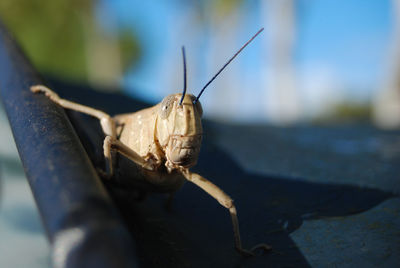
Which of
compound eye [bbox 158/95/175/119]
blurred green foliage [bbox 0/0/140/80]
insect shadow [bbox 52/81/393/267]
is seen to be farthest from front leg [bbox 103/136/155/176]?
blurred green foliage [bbox 0/0/140/80]

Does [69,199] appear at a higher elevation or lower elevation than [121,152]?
higher

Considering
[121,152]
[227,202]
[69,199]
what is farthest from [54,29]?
[69,199]

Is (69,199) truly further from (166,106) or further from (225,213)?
(225,213)

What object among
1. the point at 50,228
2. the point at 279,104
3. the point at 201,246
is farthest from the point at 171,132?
the point at 279,104

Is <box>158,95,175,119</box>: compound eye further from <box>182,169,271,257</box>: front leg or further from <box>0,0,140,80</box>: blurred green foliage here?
<box>0,0,140,80</box>: blurred green foliage

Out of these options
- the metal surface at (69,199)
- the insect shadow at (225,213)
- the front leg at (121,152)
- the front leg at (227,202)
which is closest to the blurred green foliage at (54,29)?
the insect shadow at (225,213)

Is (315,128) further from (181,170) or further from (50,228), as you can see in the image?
(50,228)

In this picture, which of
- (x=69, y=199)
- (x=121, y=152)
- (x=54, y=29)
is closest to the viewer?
(x=69, y=199)

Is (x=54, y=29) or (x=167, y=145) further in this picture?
(x=54, y=29)

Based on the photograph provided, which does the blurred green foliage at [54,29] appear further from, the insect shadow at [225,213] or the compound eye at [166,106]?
the compound eye at [166,106]
